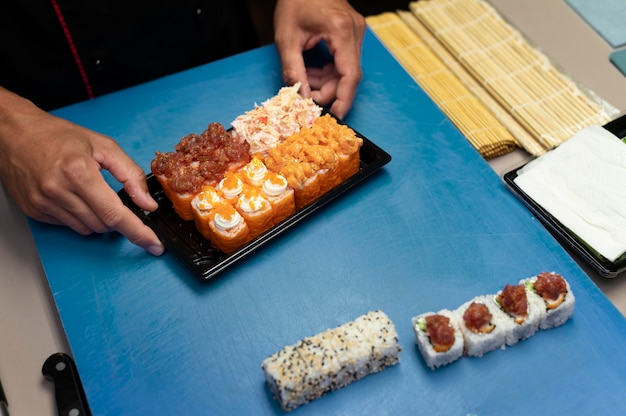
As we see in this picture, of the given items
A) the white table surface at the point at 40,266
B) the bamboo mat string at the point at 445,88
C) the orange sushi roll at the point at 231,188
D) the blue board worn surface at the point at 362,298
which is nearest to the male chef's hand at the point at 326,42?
the blue board worn surface at the point at 362,298

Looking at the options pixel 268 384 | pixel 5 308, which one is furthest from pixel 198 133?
pixel 268 384

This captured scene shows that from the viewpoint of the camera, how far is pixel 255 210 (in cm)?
208

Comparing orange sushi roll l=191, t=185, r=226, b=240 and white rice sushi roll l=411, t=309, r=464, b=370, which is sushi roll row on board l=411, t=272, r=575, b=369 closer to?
white rice sushi roll l=411, t=309, r=464, b=370

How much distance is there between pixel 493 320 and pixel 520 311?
87 mm

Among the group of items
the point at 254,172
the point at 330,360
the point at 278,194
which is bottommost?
the point at 330,360

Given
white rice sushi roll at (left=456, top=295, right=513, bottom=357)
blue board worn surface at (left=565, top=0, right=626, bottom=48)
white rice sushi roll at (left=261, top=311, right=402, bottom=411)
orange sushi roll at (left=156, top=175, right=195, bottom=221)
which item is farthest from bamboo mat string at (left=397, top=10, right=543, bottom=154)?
orange sushi roll at (left=156, top=175, right=195, bottom=221)

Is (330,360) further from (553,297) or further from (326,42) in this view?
(326,42)

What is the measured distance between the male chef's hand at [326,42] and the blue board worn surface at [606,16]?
1.15 meters

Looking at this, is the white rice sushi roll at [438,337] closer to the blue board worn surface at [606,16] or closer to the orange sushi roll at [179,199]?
the orange sushi roll at [179,199]

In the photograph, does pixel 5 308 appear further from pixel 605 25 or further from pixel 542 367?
pixel 605 25

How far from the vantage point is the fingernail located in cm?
210

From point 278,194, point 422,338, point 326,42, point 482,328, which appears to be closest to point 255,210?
point 278,194

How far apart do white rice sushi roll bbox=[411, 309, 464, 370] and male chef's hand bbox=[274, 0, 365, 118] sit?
101 centimetres

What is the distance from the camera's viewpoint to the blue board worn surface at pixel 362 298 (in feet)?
5.96
